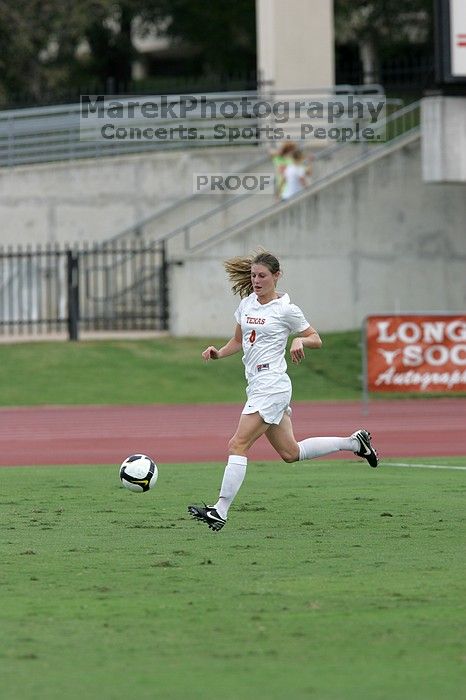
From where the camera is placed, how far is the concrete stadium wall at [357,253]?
3142 centimetres

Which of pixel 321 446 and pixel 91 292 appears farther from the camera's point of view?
pixel 91 292

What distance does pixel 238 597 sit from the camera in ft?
27.3

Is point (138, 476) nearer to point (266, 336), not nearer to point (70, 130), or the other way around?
point (266, 336)

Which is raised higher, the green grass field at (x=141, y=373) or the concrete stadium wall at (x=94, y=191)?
A: the concrete stadium wall at (x=94, y=191)

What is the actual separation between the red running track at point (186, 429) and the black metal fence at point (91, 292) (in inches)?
258

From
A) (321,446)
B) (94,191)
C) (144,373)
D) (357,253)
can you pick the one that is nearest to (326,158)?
(357,253)

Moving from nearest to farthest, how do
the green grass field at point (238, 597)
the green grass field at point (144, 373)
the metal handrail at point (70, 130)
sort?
1. the green grass field at point (238, 597)
2. the green grass field at point (144, 373)
3. the metal handrail at point (70, 130)

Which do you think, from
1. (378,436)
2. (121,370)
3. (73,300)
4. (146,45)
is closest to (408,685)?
(378,436)

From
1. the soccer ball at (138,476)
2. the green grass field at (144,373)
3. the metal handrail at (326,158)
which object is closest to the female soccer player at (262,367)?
the soccer ball at (138,476)

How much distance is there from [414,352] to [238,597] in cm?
1464

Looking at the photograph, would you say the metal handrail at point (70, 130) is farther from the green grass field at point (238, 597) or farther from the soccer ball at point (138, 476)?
the soccer ball at point (138, 476)

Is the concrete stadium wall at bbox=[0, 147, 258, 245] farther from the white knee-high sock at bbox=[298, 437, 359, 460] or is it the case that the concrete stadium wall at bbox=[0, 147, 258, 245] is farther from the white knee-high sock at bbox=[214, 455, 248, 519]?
the white knee-high sock at bbox=[214, 455, 248, 519]

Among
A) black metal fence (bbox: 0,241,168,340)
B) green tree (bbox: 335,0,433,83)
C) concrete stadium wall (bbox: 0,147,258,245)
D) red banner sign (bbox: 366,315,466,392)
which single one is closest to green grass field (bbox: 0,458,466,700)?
red banner sign (bbox: 366,315,466,392)

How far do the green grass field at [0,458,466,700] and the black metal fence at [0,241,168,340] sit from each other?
18.7 metres
